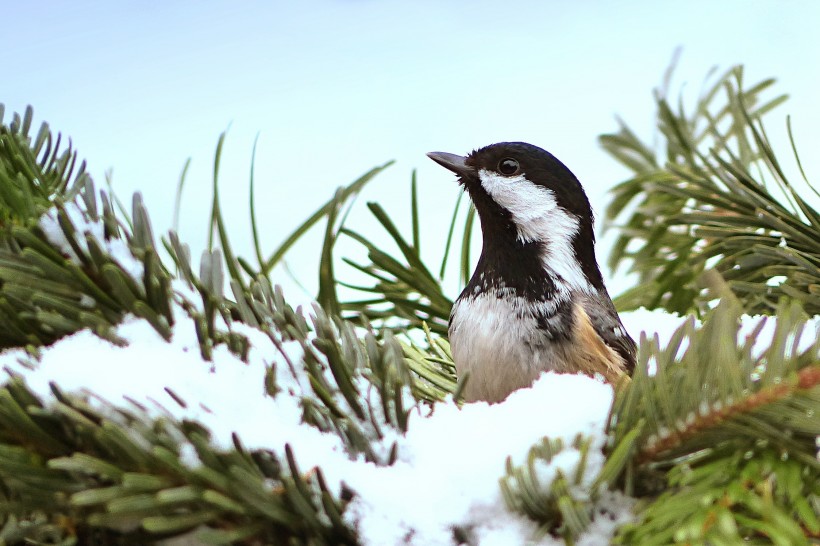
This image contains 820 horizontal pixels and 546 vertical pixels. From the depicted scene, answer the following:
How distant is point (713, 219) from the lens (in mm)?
1376

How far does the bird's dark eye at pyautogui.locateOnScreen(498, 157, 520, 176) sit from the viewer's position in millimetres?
1971

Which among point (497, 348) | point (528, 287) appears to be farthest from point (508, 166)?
point (497, 348)

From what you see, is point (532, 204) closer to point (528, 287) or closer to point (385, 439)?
point (528, 287)

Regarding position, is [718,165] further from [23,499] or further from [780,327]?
[23,499]

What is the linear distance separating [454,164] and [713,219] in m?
0.72

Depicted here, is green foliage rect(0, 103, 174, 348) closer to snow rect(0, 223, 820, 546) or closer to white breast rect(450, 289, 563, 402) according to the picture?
snow rect(0, 223, 820, 546)

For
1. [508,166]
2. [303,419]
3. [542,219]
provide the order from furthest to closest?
[508,166] → [542,219] → [303,419]

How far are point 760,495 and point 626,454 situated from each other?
0.31 ft

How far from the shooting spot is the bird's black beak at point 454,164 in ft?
6.51

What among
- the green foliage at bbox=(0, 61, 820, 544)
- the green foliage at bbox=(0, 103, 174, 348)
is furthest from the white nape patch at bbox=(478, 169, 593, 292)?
the green foliage at bbox=(0, 103, 174, 348)

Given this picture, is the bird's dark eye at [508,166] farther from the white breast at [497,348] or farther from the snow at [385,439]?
the snow at [385,439]

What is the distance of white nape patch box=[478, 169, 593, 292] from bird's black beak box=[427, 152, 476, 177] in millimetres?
28

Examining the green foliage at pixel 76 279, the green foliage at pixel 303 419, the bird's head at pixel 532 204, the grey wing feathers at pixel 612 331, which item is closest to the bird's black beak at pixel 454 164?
the bird's head at pixel 532 204

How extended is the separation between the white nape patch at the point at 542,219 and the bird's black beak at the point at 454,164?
28mm
